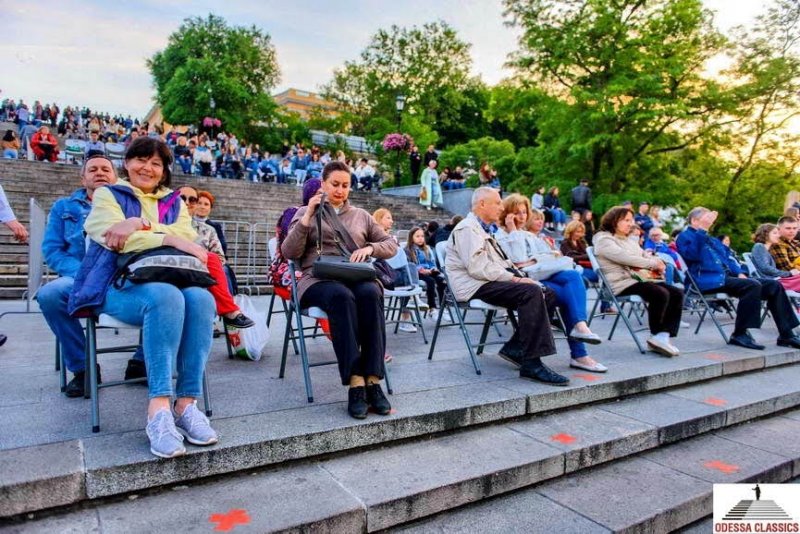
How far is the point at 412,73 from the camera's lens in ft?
125

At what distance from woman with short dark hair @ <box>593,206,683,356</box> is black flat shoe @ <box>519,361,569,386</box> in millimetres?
1753

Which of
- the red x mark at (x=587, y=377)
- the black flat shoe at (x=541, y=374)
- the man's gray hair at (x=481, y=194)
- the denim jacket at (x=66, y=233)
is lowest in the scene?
the red x mark at (x=587, y=377)

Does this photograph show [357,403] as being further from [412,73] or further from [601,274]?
[412,73]

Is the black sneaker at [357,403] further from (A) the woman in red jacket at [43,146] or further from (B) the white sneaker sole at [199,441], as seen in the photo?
(A) the woman in red jacket at [43,146]

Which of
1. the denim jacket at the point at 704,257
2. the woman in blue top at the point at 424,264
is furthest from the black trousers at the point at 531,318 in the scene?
the denim jacket at the point at 704,257

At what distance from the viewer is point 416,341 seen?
5.43 m

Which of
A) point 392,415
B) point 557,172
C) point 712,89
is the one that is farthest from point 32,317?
point 712,89

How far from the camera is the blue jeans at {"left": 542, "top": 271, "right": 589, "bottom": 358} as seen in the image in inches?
175

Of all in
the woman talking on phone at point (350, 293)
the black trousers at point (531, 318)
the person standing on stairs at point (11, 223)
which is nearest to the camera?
the woman talking on phone at point (350, 293)

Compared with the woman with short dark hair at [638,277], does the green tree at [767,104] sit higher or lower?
higher

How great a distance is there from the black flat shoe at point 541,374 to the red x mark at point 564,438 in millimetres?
581

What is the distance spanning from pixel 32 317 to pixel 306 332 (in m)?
3.43

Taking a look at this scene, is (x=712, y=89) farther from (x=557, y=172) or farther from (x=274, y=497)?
(x=274, y=497)

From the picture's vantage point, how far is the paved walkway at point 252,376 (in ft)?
9.00
